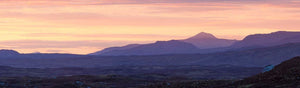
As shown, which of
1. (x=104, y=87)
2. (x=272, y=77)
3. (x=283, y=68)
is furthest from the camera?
(x=104, y=87)

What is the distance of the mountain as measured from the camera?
134 feet

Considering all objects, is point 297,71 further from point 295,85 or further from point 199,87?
point 199,87

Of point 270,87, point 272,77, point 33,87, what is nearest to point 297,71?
point 272,77

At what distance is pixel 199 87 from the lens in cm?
5184

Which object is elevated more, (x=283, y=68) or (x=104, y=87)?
(x=283, y=68)

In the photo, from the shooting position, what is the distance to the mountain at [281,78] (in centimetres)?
4078

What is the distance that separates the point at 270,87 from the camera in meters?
40.1

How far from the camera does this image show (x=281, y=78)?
143 ft

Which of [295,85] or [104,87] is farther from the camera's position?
[104,87]

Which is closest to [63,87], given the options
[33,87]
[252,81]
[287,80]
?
[33,87]

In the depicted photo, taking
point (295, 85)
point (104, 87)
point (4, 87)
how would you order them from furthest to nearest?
point (104, 87) < point (4, 87) < point (295, 85)

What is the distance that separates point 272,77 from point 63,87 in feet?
138

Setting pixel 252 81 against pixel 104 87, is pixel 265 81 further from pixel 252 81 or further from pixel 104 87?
pixel 104 87

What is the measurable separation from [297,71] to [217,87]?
371 inches
